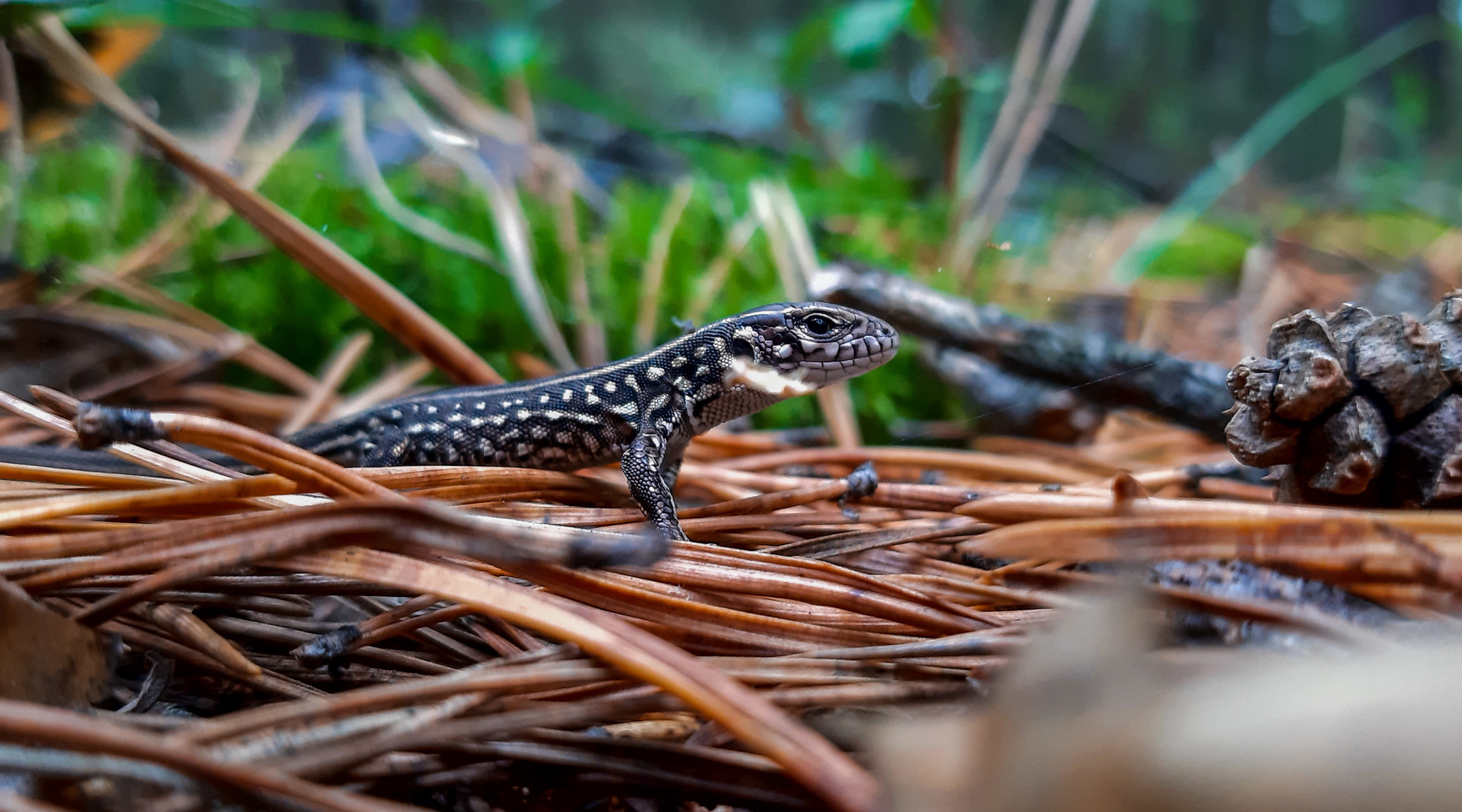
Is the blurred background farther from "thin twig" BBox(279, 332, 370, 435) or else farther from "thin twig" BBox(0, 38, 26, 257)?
"thin twig" BBox(279, 332, 370, 435)

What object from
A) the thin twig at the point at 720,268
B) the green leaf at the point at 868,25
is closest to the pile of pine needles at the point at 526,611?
the thin twig at the point at 720,268

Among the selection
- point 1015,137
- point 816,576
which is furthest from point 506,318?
point 1015,137

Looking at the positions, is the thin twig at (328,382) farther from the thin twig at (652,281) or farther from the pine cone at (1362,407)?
the pine cone at (1362,407)

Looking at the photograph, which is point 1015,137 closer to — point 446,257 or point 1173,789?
point 446,257

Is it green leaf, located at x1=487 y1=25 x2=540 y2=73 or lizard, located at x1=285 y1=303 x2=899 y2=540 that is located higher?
green leaf, located at x1=487 y1=25 x2=540 y2=73

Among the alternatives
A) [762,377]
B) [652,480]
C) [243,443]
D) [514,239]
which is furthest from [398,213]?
[243,443]

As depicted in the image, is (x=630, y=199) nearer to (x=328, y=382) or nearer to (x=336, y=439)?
(x=328, y=382)

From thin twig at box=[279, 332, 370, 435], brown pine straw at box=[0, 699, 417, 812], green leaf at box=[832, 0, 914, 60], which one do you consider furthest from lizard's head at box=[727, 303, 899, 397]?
green leaf at box=[832, 0, 914, 60]
